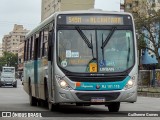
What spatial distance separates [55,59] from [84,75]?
1082 mm

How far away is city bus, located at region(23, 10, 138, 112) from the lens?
16.2 metres

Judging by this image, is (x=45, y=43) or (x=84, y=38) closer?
(x=84, y=38)

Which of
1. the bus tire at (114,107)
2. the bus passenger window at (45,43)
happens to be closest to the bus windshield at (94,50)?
the bus passenger window at (45,43)

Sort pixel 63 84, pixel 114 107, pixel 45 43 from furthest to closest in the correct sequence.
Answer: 1. pixel 45 43
2. pixel 114 107
3. pixel 63 84

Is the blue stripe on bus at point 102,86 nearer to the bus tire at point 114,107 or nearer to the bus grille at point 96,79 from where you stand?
the bus grille at point 96,79

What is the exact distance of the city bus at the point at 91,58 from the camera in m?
16.2

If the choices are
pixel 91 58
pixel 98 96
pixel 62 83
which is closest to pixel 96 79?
pixel 98 96

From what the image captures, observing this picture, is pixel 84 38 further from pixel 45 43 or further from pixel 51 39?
pixel 45 43

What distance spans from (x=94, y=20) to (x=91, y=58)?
1382 mm

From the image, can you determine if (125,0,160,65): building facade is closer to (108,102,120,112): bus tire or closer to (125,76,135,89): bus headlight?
(108,102,120,112): bus tire

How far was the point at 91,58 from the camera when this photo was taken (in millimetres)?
16453

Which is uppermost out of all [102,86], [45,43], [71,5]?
[71,5]

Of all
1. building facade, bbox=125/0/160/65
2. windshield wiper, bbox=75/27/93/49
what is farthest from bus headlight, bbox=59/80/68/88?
building facade, bbox=125/0/160/65

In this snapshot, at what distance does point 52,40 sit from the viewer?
55.5 feet
